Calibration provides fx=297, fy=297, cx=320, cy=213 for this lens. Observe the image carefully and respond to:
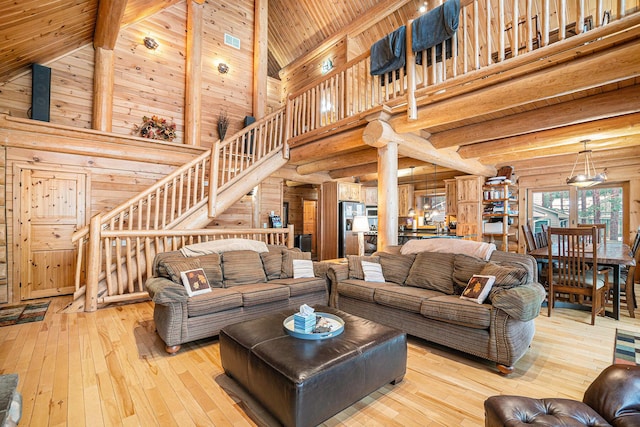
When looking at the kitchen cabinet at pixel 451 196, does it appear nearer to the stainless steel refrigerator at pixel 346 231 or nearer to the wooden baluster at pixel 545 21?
the stainless steel refrigerator at pixel 346 231

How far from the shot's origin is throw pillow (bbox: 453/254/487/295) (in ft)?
9.57

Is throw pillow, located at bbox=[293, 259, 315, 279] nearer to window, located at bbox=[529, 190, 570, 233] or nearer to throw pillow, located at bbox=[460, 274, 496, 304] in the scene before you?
throw pillow, located at bbox=[460, 274, 496, 304]

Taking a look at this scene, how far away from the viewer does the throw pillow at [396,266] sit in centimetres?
350

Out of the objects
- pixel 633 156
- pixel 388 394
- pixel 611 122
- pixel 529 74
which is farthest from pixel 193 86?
pixel 633 156

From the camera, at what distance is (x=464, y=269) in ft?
9.80

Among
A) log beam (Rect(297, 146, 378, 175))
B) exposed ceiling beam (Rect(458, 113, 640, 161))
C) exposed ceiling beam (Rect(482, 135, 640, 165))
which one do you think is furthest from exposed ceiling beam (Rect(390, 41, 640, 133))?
exposed ceiling beam (Rect(482, 135, 640, 165))

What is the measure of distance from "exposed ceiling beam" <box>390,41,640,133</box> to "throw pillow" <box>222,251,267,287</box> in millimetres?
2728

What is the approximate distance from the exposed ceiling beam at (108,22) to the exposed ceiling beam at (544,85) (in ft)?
13.8

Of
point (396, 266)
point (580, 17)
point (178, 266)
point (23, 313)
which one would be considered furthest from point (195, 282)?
point (580, 17)

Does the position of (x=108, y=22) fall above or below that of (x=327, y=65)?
below

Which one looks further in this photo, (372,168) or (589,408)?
(372,168)

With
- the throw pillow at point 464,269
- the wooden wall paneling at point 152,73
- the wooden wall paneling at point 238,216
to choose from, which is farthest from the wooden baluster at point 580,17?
the wooden wall paneling at point 152,73

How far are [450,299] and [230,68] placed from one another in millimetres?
6764

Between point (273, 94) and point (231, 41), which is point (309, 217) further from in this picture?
point (231, 41)
